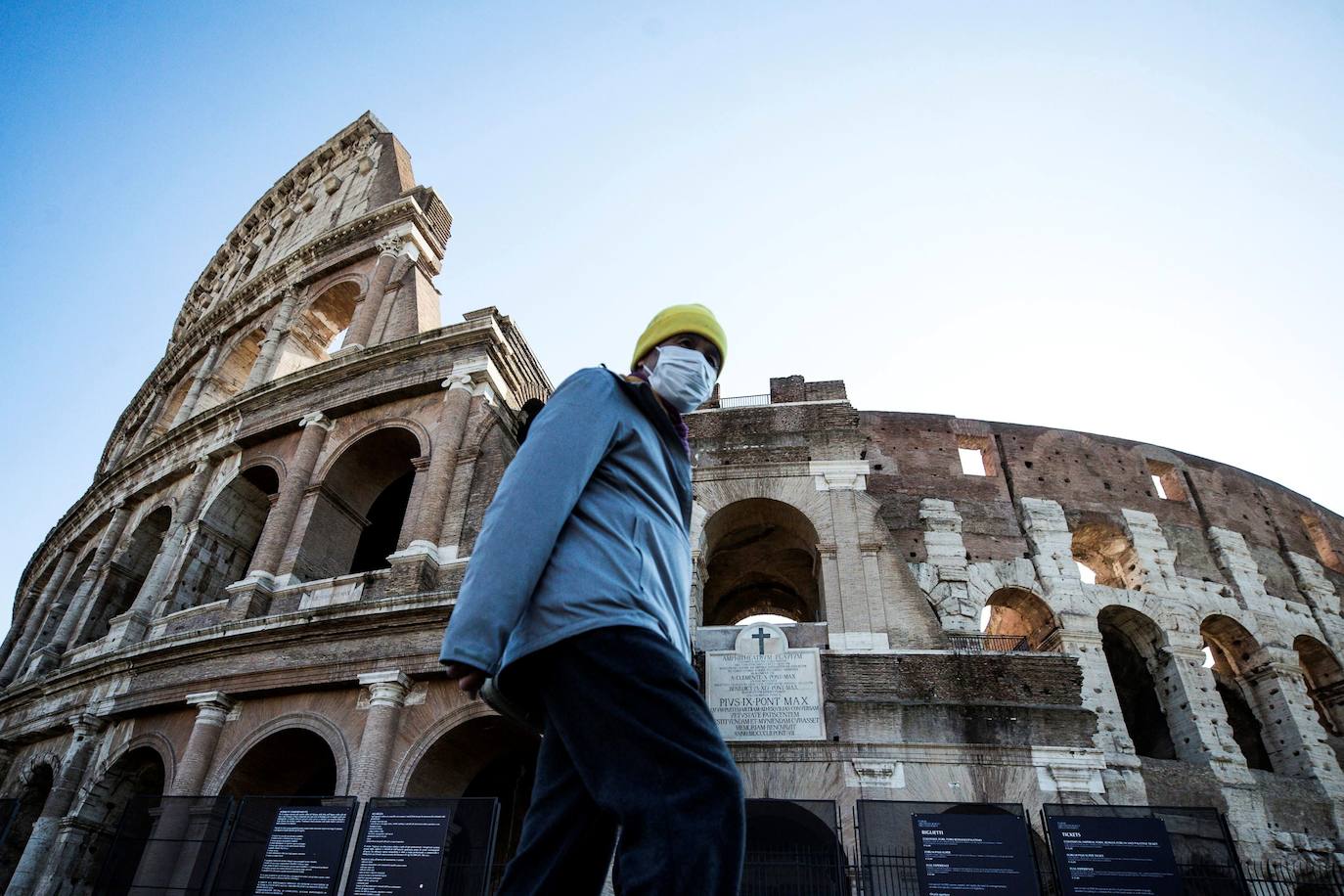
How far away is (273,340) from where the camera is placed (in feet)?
55.0

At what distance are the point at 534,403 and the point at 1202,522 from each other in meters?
19.6

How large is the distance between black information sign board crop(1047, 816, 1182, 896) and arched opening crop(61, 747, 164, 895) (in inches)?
428

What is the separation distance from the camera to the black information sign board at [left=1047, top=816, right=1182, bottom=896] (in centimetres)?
698

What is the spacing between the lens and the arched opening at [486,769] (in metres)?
9.48

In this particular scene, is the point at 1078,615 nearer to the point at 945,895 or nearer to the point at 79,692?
the point at 945,895

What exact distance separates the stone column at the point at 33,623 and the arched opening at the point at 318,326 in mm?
6919

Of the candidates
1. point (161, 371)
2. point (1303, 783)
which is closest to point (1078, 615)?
point (1303, 783)

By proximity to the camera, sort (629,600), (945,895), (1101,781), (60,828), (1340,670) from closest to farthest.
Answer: (629,600)
(945,895)
(1101,781)
(60,828)
(1340,670)

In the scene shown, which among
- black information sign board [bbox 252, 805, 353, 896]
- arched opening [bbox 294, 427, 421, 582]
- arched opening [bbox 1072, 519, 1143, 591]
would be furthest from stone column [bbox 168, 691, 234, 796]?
arched opening [bbox 1072, 519, 1143, 591]

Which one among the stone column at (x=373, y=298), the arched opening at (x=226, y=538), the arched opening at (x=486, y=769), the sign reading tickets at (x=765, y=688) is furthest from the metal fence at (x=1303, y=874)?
the stone column at (x=373, y=298)

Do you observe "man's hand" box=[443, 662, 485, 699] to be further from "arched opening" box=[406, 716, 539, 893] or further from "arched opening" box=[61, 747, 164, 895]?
"arched opening" box=[61, 747, 164, 895]

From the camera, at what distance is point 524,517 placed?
1.76 m

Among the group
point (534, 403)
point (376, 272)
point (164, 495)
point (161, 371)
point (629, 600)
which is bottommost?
point (629, 600)

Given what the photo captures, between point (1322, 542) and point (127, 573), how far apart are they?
1052 inches
